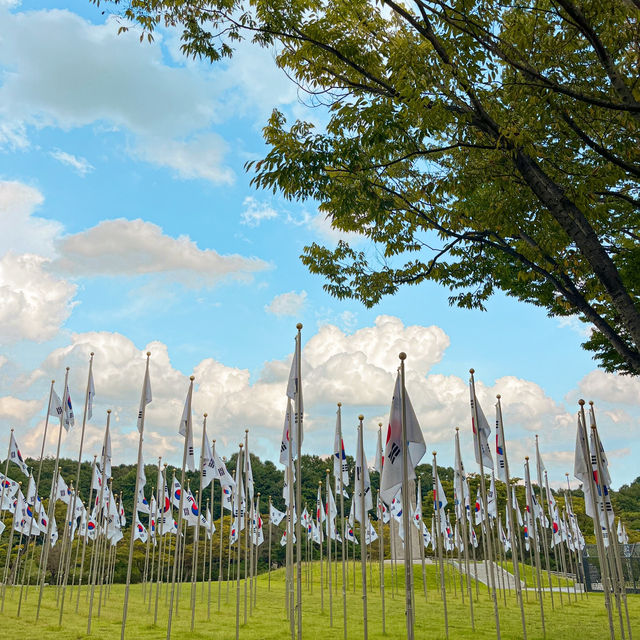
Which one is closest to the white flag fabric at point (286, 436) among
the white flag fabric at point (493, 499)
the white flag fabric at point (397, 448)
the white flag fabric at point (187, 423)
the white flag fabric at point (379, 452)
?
the white flag fabric at point (187, 423)

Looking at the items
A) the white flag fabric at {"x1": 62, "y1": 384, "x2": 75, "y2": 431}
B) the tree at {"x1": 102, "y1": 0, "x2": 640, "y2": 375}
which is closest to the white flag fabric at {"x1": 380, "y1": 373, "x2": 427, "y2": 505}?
the tree at {"x1": 102, "y1": 0, "x2": 640, "y2": 375}

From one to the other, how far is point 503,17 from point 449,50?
5.86 feet

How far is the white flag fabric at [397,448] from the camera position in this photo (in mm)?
7949

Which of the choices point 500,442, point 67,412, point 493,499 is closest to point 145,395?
A: point 67,412

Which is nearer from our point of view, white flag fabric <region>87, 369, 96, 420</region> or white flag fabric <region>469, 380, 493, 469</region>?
white flag fabric <region>469, 380, 493, 469</region>

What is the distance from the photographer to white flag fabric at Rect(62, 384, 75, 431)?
1708cm

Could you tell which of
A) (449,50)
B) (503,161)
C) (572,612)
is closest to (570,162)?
(503,161)

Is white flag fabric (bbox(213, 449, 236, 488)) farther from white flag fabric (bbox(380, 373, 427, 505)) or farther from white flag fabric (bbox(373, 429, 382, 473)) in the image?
white flag fabric (bbox(380, 373, 427, 505))

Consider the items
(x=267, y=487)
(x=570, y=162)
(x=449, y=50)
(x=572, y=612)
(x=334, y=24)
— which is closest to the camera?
(x=449, y=50)

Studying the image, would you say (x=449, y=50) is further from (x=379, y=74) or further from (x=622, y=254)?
(x=622, y=254)

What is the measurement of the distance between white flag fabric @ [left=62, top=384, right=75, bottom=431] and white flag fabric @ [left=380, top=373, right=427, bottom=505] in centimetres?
1224

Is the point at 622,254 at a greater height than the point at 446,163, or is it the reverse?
the point at 446,163

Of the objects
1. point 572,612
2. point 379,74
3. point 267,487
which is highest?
point 379,74

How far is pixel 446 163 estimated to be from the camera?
36.5 ft
